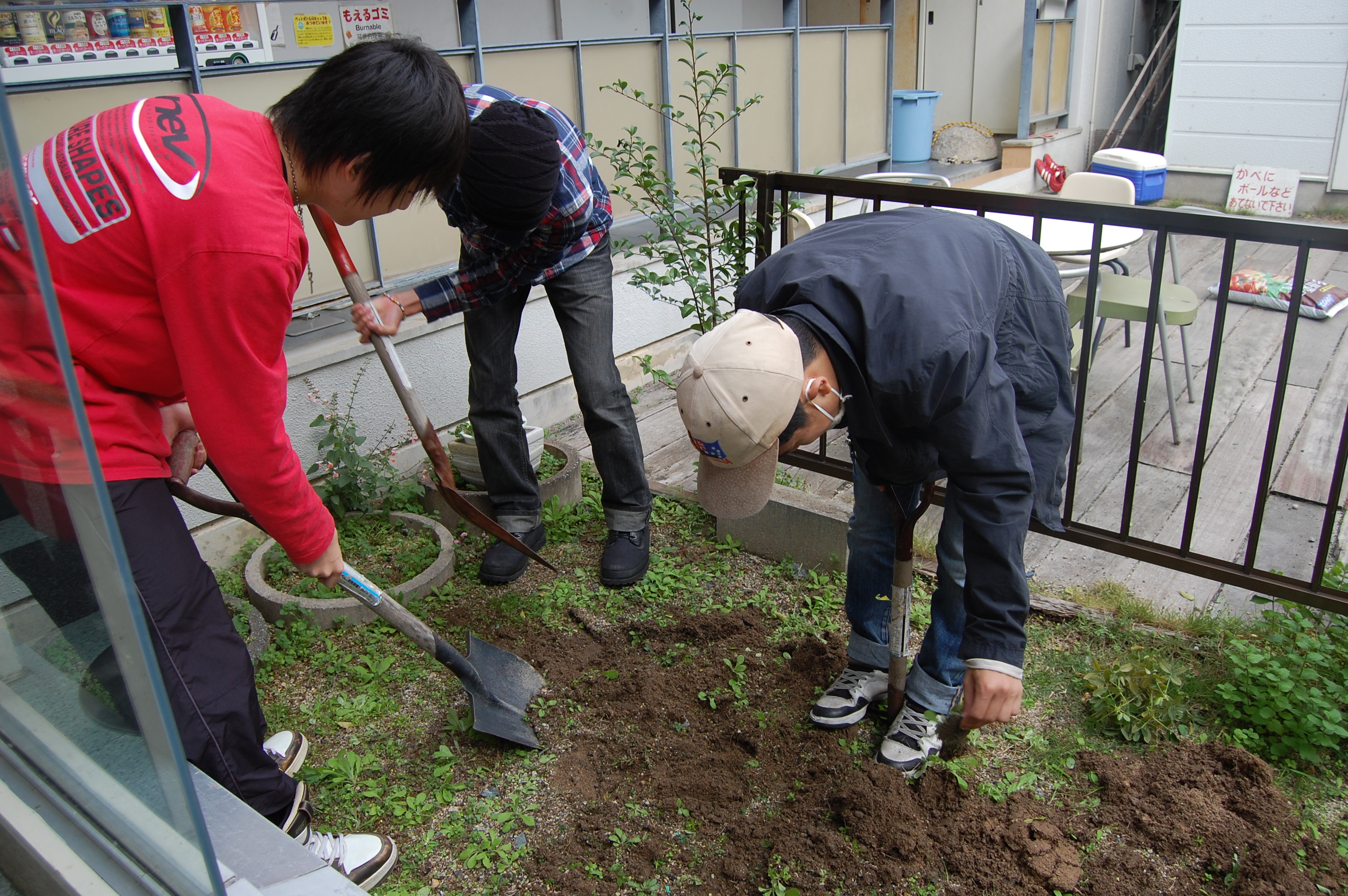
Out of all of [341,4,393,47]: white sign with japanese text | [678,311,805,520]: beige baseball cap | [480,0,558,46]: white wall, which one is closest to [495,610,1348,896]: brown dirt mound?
[678,311,805,520]: beige baseball cap

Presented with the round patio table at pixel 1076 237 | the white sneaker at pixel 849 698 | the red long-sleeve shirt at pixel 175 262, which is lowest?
the white sneaker at pixel 849 698

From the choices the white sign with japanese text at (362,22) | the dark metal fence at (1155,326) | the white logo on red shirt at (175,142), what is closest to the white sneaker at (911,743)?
the dark metal fence at (1155,326)

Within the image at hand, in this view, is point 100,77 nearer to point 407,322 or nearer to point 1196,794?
point 407,322

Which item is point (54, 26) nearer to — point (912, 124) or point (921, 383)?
point (921, 383)

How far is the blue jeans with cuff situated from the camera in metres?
2.29

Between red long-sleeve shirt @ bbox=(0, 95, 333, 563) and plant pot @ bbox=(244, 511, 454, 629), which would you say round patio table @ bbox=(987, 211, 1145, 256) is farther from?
red long-sleeve shirt @ bbox=(0, 95, 333, 563)

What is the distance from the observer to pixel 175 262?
1.47 m

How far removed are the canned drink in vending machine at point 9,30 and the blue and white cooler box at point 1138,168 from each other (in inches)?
207

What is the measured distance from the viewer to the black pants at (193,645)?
1659 millimetres

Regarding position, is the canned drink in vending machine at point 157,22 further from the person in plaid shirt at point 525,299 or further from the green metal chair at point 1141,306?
the green metal chair at point 1141,306

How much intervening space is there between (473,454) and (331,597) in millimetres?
774

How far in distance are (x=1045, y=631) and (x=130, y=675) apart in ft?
8.59

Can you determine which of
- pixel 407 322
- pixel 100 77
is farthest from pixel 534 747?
pixel 100 77

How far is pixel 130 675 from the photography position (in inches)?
41.6
